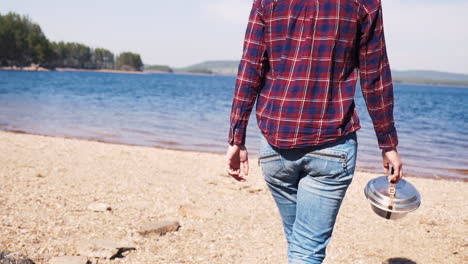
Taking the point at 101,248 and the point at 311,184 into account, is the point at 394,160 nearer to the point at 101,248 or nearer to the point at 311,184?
the point at 311,184

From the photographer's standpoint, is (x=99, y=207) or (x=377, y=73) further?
(x=99, y=207)

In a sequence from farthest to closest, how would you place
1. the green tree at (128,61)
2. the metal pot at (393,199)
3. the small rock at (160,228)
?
the green tree at (128,61)
the small rock at (160,228)
the metal pot at (393,199)

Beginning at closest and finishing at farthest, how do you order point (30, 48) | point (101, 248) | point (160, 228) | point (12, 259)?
point (12, 259), point (101, 248), point (160, 228), point (30, 48)

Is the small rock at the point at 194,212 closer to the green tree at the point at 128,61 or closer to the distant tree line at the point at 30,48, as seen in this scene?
the distant tree line at the point at 30,48

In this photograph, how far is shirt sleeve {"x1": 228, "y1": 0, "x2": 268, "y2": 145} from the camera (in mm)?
2119

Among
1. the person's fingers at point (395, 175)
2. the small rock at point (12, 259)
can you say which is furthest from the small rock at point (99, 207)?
the person's fingers at point (395, 175)

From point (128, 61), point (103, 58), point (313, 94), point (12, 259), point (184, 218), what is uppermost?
point (103, 58)

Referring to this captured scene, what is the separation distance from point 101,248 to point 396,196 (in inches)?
108

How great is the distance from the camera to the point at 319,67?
6.36ft

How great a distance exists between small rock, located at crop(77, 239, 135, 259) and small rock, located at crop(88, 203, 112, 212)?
1234 millimetres

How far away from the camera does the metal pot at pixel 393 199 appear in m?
2.52

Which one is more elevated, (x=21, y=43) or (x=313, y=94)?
(x=21, y=43)

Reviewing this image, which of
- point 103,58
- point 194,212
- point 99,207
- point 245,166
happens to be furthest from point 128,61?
point 245,166

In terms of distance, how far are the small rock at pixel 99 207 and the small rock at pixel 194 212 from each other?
3.08 feet
